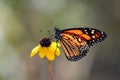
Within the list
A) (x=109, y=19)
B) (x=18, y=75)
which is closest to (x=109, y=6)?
A: (x=109, y=19)

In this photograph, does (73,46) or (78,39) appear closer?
(78,39)

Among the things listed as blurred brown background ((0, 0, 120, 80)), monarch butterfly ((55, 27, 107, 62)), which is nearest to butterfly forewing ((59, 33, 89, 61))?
monarch butterfly ((55, 27, 107, 62))

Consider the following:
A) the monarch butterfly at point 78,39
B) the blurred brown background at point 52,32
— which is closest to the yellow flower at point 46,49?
the monarch butterfly at point 78,39

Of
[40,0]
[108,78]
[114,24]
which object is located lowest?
[108,78]

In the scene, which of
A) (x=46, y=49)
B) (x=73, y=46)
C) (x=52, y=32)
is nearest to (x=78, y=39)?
(x=73, y=46)

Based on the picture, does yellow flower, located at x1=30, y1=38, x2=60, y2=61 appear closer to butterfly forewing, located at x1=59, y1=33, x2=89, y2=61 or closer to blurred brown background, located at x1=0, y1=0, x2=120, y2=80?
butterfly forewing, located at x1=59, y1=33, x2=89, y2=61

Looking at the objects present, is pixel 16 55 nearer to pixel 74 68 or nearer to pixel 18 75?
pixel 18 75

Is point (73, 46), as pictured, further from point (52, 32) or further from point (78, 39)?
point (52, 32)
